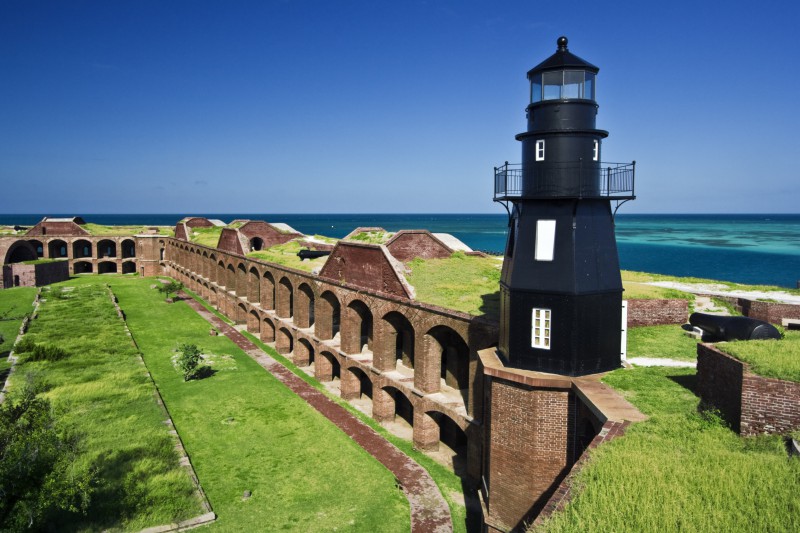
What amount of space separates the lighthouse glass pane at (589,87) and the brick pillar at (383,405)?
45.7 feet

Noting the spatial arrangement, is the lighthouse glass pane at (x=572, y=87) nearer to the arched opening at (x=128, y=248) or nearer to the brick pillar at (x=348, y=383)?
the brick pillar at (x=348, y=383)

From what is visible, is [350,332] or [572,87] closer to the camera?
[572,87]

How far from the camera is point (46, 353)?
2653 cm

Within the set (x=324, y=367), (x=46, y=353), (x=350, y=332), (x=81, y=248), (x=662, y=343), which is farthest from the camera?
(x=81, y=248)

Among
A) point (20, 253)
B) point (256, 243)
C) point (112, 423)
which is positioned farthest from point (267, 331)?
point (20, 253)

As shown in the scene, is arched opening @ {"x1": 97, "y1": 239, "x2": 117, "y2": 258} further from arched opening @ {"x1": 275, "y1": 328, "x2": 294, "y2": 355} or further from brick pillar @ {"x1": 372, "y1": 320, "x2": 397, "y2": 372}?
brick pillar @ {"x1": 372, "y1": 320, "x2": 397, "y2": 372}

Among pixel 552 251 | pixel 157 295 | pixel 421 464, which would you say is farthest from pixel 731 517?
pixel 157 295

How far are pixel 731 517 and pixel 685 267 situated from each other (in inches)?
3375

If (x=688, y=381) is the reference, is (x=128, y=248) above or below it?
above

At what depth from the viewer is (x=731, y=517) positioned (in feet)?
21.4

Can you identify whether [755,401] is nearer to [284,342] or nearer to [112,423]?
[112,423]

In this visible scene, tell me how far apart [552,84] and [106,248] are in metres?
79.2

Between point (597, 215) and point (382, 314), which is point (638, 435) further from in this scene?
point (382, 314)

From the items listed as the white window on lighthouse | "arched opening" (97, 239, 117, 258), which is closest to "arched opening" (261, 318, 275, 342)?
the white window on lighthouse
